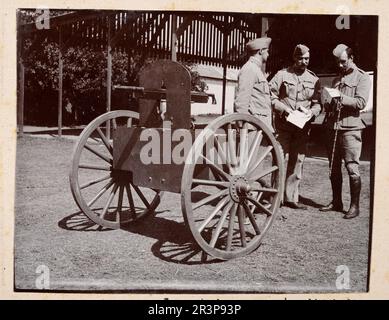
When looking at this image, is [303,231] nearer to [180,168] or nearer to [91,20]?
[180,168]

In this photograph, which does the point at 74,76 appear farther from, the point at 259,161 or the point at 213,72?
the point at 259,161

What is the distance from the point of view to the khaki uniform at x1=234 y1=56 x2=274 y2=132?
131 inches

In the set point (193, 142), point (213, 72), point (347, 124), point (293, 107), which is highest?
point (213, 72)

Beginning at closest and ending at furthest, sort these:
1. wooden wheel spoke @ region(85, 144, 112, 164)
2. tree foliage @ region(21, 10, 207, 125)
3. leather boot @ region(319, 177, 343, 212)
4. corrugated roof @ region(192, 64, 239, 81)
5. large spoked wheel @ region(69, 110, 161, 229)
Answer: tree foliage @ region(21, 10, 207, 125), large spoked wheel @ region(69, 110, 161, 229), wooden wheel spoke @ region(85, 144, 112, 164), corrugated roof @ region(192, 64, 239, 81), leather boot @ region(319, 177, 343, 212)

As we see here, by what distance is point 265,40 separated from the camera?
3166 mm

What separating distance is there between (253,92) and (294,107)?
0.42m

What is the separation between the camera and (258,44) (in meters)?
3.32

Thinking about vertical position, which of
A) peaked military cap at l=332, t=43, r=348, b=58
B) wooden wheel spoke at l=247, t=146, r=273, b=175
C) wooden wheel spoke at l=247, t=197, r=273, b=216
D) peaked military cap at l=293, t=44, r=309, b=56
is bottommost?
wooden wheel spoke at l=247, t=197, r=273, b=216

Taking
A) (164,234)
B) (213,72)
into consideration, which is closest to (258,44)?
(213,72)

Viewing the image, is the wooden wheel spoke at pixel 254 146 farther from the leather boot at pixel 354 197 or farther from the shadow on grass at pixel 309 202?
the shadow on grass at pixel 309 202

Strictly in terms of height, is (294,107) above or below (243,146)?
above

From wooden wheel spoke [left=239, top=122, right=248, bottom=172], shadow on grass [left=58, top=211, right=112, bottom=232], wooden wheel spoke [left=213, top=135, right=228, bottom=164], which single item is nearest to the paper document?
wooden wheel spoke [left=239, top=122, right=248, bottom=172]

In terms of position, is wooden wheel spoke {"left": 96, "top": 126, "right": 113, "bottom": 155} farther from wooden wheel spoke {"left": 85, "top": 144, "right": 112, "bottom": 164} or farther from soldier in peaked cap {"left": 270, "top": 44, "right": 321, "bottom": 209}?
soldier in peaked cap {"left": 270, "top": 44, "right": 321, "bottom": 209}

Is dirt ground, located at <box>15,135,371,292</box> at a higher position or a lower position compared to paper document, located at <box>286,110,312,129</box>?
lower
